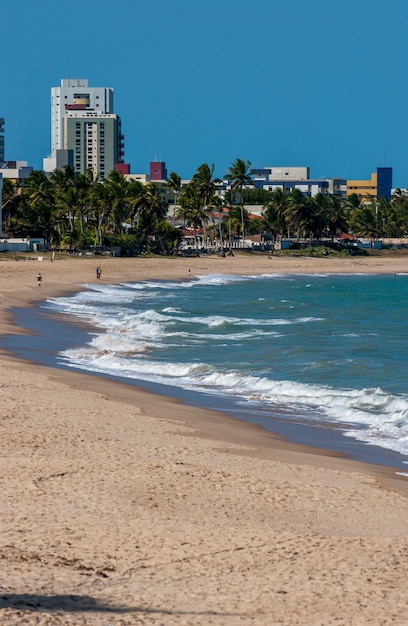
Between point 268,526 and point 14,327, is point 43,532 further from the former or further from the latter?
point 14,327

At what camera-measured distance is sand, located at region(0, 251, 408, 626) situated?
7832 millimetres

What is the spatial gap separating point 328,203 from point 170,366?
106336mm

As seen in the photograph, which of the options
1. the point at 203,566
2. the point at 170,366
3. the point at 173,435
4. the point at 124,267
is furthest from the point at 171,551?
the point at 124,267

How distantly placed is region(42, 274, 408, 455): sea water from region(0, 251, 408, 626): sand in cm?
347

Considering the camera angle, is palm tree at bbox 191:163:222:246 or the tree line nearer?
the tree line

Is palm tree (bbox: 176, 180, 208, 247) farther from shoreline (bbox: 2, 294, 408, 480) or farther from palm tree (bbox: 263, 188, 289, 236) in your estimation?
shoreline (bbox: 2, 294, 408, 480)

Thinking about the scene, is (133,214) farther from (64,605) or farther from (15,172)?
(64,605)

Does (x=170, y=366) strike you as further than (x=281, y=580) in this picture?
Yes

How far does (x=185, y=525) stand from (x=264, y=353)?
1881 cm

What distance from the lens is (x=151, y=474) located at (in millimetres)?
12117

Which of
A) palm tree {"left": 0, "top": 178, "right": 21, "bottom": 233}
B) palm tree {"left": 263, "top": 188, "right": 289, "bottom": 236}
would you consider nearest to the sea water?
palm tree {"left": 0, "top": 178, "right": 21, "bottom": 233}

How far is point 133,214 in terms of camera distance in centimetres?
9994

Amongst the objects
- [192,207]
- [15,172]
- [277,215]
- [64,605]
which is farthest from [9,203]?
[64,605]

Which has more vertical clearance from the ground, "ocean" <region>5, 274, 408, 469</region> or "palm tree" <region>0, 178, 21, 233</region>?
"palm tree" <region>0, 178, 21, 233</region>
